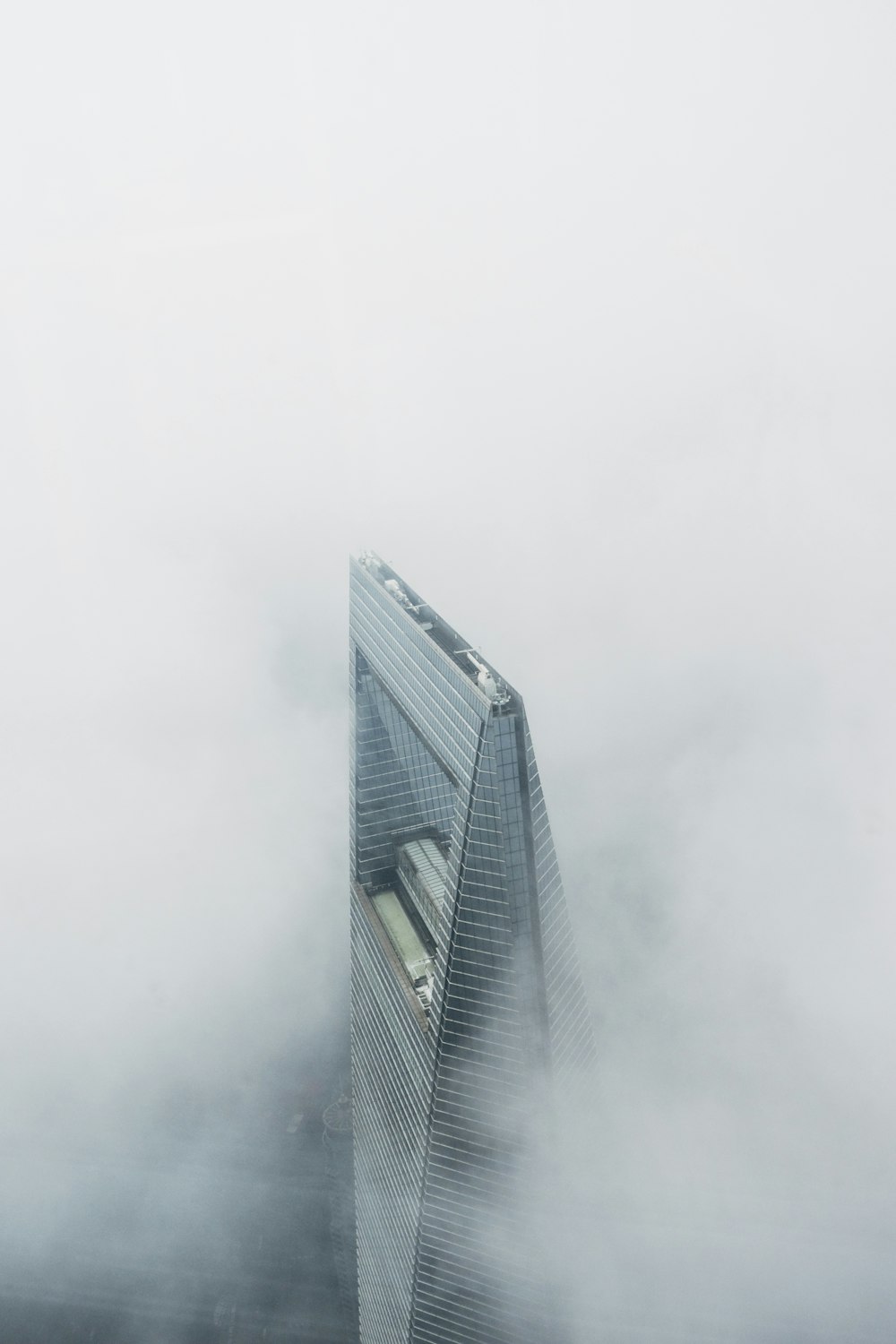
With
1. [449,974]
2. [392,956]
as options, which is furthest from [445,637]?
[392,956]

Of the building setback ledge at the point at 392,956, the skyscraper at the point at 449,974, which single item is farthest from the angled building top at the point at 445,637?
the building setback ledge at the point at 392,956

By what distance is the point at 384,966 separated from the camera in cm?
16625

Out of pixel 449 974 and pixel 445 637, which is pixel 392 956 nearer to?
pixel 449 974

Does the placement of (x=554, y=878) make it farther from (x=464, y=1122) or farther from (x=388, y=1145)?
(x=388, y=1145)

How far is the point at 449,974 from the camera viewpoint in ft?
443

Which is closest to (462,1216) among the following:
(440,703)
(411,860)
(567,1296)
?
(567,1296)

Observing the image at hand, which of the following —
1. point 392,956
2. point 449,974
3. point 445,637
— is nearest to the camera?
point 449,974

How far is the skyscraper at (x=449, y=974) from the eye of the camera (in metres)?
128

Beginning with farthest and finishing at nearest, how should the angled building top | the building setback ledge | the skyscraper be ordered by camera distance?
the building setback ledge, the skyscraper, the angled building top

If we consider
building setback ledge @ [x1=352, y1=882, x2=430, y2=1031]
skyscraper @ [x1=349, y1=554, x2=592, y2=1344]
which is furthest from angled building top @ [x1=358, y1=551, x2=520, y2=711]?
building setback ledge @ [x1=352, y1=882, x2=430, y2=1031]

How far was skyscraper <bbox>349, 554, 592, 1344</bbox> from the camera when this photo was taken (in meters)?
128

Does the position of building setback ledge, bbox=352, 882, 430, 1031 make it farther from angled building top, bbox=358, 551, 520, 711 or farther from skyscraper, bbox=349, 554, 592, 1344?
angled building top, bbox=358, 551, 520, 711

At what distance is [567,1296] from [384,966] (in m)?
67.7

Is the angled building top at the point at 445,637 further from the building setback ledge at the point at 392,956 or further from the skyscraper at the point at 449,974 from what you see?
the building setback ledge at the point at 392,956
